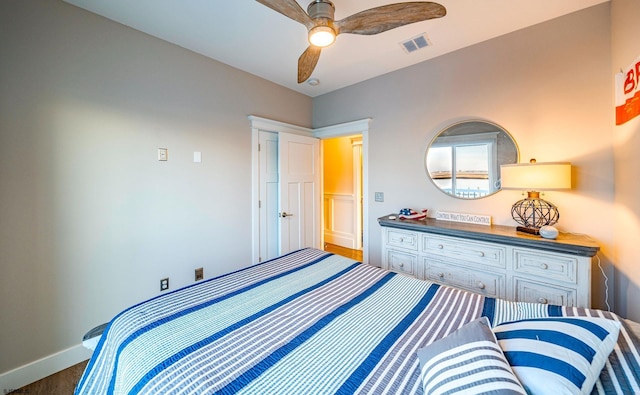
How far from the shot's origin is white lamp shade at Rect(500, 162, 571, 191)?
1.68 metres

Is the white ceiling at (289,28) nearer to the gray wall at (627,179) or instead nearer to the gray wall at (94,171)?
the gray wall at (94,171)

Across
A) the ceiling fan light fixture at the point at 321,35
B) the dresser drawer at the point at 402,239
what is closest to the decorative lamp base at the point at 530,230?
the dresser drawer at the point at 402,239

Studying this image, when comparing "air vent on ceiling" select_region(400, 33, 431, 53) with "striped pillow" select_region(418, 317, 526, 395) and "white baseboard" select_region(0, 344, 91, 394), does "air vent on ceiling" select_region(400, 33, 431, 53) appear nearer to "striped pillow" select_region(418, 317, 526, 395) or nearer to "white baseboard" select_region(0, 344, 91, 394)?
"striped pillow" select_region(418, 317, 526, 395)

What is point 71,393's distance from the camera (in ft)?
5.08

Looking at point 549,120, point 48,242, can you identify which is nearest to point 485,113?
point 549,120

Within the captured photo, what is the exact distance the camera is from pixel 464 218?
2338 millimetres

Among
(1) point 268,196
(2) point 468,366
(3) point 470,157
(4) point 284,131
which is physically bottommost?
(2) point 468,366

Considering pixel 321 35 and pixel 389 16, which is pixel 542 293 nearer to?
pixel 389 16

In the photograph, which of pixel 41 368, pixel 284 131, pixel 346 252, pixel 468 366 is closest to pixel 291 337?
pixel 468 366

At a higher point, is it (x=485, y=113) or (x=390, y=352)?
(x=485, y=113)

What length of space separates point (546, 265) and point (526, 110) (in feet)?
4.26

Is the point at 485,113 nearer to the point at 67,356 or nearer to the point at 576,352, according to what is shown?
the point at 576,352

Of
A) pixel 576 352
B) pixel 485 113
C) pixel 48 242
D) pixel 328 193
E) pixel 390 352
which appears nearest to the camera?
pixel 576 352

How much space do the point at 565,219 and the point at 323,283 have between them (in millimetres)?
2043
